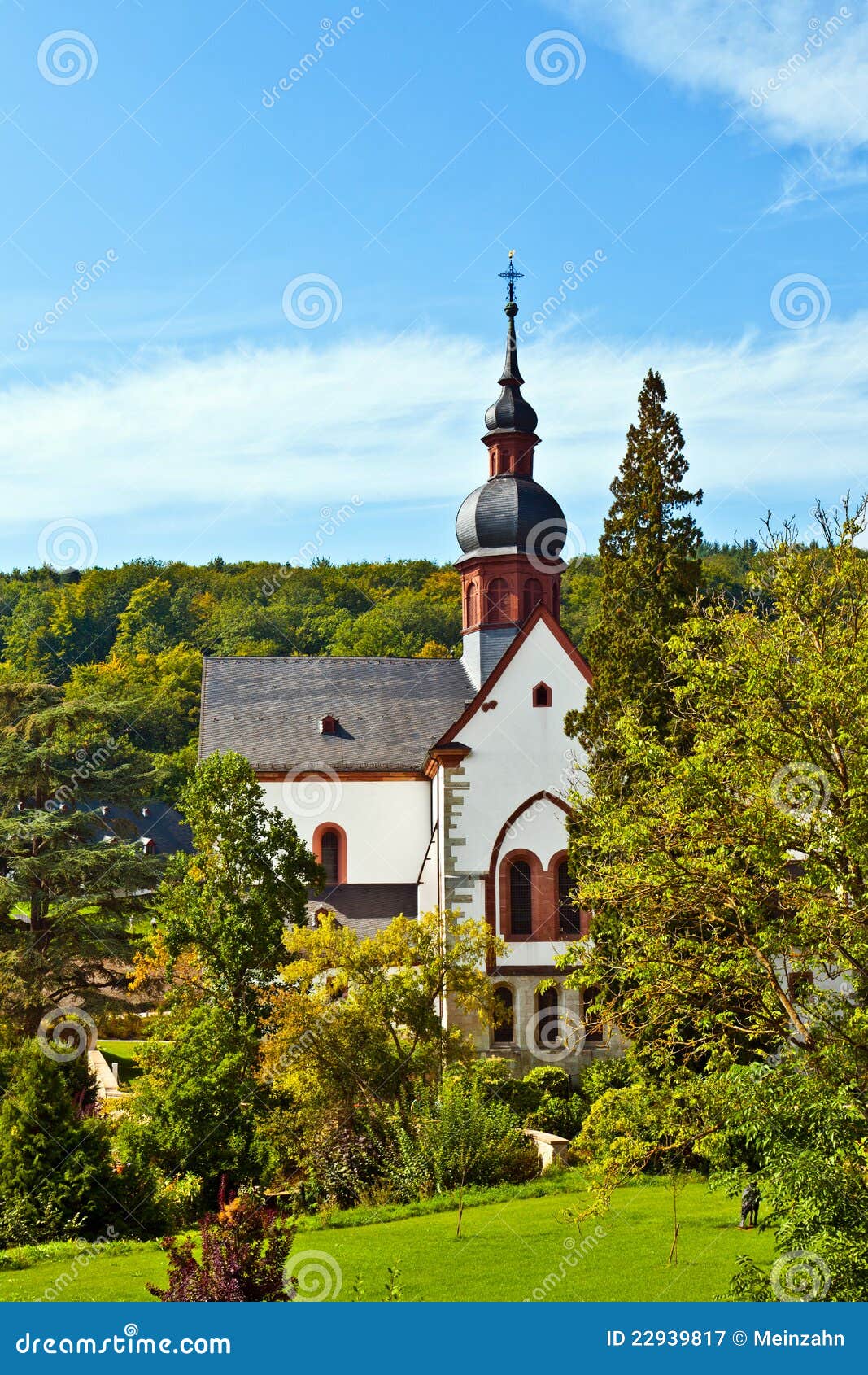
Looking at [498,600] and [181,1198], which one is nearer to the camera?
[181,1198]

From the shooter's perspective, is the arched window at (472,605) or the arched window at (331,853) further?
the arched window at (472,605)

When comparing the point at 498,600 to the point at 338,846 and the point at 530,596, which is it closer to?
the point at 530,596

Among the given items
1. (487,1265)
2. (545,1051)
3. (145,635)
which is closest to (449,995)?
(545,1051)

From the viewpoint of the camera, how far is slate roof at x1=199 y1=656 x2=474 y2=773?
36.3 m

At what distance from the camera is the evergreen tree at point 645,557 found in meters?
25.2

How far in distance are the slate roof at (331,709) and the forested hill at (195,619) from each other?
76.7 ft

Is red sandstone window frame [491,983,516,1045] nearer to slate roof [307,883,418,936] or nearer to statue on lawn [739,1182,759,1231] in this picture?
slate roof [307,883,418,936]

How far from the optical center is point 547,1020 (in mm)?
30125

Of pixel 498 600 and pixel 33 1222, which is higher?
pixel 498 600

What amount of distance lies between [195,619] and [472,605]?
2569 inches

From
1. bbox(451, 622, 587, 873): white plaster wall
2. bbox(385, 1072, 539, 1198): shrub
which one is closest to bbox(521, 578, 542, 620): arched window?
bbox(451, 622, 587, 873): white plaster wall

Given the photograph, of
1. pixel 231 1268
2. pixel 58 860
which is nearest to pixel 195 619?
pixel 58 860

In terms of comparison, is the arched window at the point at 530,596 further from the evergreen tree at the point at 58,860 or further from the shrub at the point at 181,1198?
the shrub at the point at 181,1198

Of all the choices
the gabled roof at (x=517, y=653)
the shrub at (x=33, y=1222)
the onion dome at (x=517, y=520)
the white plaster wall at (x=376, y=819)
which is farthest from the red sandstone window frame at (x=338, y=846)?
the shrub at (x=33, y=1222)
